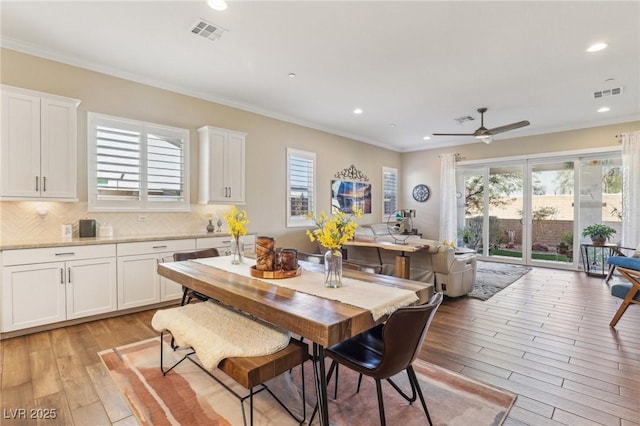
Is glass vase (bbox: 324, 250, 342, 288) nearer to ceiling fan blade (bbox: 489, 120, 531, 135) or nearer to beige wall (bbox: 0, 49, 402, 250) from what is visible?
beige wall (bbox: 0, 49, 402, 250)

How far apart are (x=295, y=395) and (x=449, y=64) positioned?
12.5ft

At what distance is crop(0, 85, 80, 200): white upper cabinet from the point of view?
3148 mm

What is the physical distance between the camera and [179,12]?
2.80 m

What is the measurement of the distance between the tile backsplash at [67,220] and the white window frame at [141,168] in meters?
0.09

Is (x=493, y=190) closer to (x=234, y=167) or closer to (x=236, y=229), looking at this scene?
(x=234, y=167)

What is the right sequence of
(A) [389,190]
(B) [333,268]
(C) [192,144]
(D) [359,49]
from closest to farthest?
(B) [333,268]
(D) [359,49]
(C) [192,144]
(A) [389,190]

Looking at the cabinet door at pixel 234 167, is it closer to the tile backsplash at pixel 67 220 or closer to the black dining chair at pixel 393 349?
the tile backsplash at pixel 67 220

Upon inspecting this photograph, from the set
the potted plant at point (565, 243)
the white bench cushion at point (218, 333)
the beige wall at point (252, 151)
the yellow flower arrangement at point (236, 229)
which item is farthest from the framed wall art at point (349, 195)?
the white bench cushion at point (218, 333)

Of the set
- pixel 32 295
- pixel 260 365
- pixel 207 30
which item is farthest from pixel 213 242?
pixel 260 365

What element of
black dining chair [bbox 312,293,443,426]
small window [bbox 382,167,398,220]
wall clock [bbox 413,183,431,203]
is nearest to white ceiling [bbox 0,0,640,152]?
black dining chair [bbox 312,293,443,426]

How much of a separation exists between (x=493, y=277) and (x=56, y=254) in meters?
6.52

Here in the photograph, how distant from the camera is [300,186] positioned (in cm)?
631

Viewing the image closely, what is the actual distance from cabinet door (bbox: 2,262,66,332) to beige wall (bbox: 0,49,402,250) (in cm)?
57

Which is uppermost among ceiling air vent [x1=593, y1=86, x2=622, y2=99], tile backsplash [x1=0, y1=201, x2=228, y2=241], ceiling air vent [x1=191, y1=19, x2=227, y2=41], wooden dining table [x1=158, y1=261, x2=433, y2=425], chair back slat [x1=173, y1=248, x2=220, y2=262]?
ceiling air vent [x1=593, y1=86, x2=622, y2=99]
